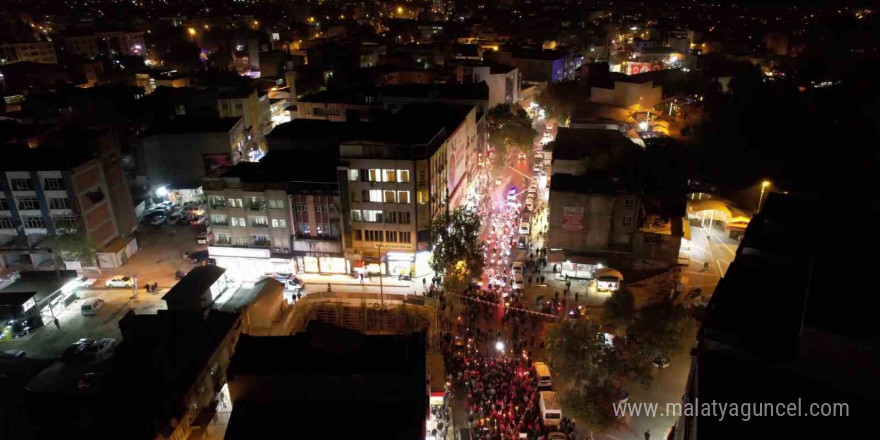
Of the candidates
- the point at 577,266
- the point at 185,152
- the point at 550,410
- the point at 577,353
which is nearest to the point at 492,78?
the point at 577,266

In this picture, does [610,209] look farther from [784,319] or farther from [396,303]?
[784,319]

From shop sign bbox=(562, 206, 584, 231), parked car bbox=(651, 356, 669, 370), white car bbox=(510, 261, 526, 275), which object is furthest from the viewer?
shop sign bbox=(562, 206, 584, 231)

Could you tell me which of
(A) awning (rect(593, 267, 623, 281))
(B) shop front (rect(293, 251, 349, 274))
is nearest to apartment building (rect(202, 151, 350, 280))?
(B) shop front (rect(293, 251, 349, 274))

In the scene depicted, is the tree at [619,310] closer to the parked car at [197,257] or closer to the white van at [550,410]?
the white van at [550,410]

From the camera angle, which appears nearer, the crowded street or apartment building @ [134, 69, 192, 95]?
the crowded street

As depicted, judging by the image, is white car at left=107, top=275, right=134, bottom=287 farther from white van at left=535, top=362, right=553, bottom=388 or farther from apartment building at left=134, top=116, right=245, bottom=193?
white van at left=535, top=362, right=553, bottom=388

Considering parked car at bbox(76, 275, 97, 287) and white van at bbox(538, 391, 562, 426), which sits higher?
white van at bbox(538, 391, 562, 426)

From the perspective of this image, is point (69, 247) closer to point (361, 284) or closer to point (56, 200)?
→ point (56, 200)
